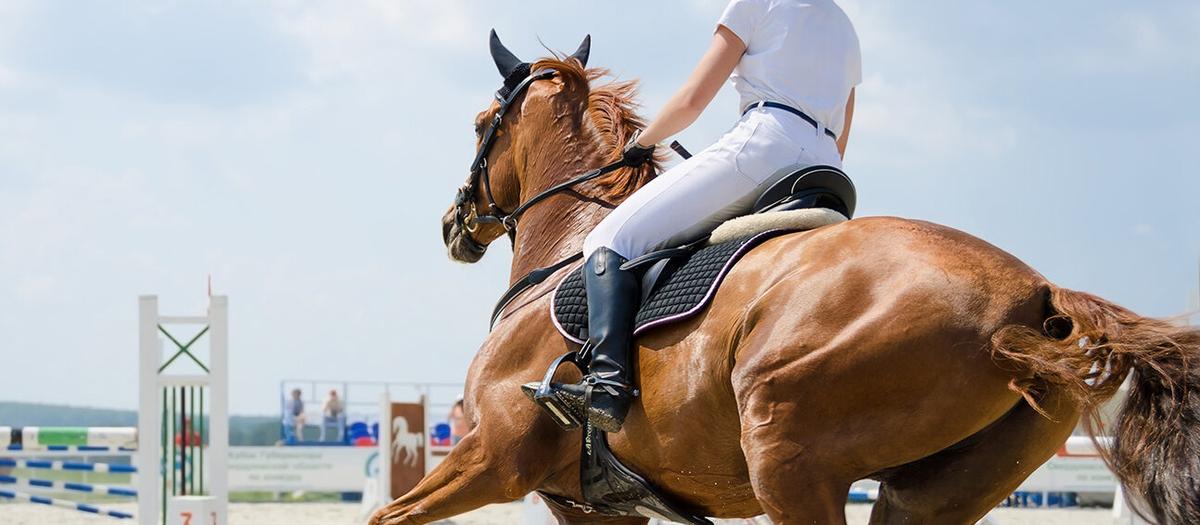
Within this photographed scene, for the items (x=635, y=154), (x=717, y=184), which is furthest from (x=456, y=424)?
(x=717, y=184)

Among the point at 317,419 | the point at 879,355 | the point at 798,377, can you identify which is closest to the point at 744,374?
the point at 798,377

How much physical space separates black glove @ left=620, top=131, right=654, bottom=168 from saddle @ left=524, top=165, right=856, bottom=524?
25.4 inches

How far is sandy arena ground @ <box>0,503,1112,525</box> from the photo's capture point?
14.7 meters

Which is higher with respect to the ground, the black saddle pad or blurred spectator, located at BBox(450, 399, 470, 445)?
the black saddle pad

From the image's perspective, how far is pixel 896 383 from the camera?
319 centimetres

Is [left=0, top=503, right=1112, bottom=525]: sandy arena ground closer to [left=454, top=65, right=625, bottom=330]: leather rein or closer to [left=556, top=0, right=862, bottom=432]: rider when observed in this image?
A: [left=454, top=65, right=625, bottom=330]: leather rein

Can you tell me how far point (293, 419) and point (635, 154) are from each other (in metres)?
17.6

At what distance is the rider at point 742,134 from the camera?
4062 millimetres

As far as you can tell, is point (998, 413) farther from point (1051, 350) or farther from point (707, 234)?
point (707, 234)

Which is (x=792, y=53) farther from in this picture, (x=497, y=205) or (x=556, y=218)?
(x=497, y=205)

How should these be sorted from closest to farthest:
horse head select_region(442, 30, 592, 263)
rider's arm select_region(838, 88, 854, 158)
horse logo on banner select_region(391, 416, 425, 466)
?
rider's arm select_region(838, 88, 854, 158), horse head select_region(442, 30, 592, 263), horse logo on banner select_region(391, 416, 425, 466)

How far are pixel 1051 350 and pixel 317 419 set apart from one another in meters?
19.4

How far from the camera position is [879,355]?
3.20 m

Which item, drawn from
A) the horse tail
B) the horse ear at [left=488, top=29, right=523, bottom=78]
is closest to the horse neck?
the horse ear at [left=488, top=29, right=523, bottom=78]
